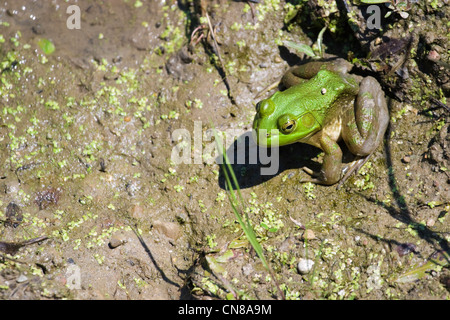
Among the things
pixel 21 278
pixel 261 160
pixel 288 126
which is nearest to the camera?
pixel 21 278

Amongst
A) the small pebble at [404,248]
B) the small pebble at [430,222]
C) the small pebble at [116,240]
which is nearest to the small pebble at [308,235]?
the small pebble at [404,248]

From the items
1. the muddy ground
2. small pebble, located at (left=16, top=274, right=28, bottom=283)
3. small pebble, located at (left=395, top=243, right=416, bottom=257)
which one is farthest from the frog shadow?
small pebble, located at (left=16, top=274, right=28, bottom=283)

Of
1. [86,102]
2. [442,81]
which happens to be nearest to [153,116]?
[86,102]

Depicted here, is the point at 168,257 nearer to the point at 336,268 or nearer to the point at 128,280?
the point at 128,280

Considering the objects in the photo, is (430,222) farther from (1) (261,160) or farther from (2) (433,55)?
(1) (261,160)

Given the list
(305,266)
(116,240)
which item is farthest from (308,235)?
(116,240)

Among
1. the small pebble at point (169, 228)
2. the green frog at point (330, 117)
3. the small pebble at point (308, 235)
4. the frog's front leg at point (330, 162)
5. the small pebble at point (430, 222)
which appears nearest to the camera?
the small pebble at point (430, 222)

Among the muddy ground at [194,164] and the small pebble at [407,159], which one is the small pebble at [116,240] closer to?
the muddy ground at [194,164]
